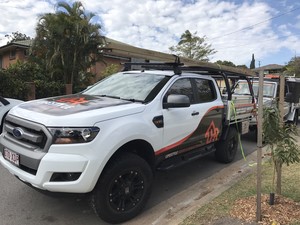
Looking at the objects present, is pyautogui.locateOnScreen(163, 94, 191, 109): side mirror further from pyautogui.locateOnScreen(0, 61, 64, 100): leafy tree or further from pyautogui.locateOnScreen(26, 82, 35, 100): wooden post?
pyautogui.locateOnScreen(26, 82, 35, 100): wooden post

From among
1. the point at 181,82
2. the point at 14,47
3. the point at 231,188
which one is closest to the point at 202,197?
the point at 231,188

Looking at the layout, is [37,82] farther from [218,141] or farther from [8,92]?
[218,141]

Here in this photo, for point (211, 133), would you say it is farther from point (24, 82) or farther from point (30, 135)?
point (24, 82)

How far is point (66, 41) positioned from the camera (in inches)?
568

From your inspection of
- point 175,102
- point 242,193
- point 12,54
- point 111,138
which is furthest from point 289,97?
point 12,54

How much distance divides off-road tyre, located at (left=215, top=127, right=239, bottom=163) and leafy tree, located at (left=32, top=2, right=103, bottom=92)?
9.54 meters

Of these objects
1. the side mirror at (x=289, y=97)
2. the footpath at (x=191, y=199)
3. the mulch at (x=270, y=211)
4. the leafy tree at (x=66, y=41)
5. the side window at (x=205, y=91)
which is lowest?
the footpath at (x=191, y=199)

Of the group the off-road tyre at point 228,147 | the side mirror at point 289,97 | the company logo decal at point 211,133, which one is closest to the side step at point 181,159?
the company logo decal at point 211,133

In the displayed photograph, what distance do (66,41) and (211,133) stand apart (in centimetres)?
1078

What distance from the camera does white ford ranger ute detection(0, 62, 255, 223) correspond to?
10.8ft

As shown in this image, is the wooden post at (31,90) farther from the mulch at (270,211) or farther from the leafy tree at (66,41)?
the mulch at (270,211)

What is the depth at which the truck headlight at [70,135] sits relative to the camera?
3.28 metres

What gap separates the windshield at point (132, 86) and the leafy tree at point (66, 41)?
9724 millimetres

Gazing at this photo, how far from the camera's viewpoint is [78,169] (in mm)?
3270
